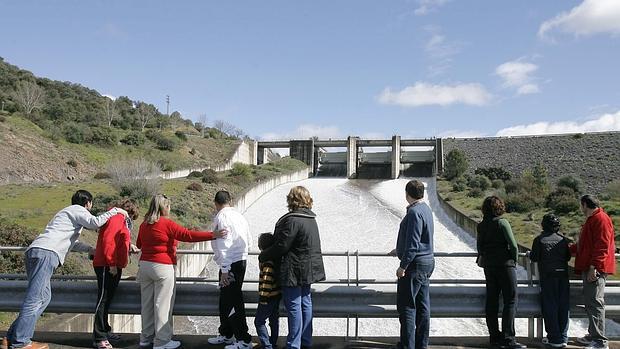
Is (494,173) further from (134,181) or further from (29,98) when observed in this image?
(29,98)

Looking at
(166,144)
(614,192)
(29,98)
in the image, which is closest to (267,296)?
(614,192)

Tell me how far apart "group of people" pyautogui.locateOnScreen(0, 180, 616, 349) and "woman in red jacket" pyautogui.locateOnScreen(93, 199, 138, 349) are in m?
0.01

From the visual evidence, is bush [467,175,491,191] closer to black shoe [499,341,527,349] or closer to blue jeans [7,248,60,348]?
black shoe [499,341,527,349]

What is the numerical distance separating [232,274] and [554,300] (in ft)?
11.8

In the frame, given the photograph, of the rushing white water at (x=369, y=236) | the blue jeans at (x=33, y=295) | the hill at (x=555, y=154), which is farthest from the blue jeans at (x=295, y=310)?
the hill at (x=555, y=154)

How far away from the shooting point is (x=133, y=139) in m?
49.7

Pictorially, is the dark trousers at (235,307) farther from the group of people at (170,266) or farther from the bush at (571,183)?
the bush at (571,183)

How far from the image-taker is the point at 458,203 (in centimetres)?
3197

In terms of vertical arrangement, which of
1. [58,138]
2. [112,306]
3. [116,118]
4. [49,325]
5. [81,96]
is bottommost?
[49,325]

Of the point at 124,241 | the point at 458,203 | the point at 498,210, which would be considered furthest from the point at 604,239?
the point at 458,203

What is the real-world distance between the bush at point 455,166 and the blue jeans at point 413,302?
45403 millimetres

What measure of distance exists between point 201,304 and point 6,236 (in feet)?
29.8

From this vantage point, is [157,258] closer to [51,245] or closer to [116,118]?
[51,245]

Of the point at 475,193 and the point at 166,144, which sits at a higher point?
the point at 166,144
